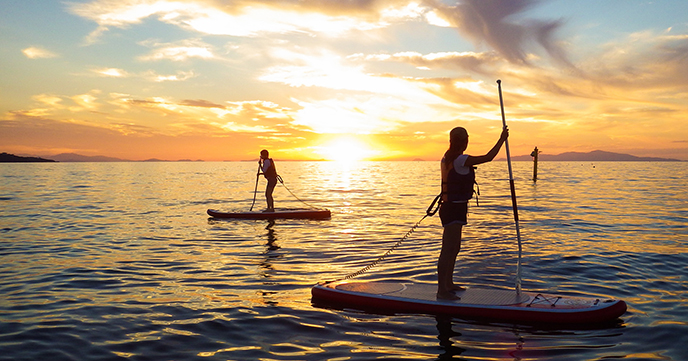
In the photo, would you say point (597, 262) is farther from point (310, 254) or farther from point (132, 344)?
point (132, 344)

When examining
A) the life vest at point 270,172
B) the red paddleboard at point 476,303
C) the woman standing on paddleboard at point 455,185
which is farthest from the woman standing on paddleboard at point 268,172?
the woman standing on paddleboard at point 455,185

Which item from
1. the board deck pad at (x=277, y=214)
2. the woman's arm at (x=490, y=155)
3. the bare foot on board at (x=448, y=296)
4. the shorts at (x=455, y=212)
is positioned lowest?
the bare foot on board at (x=448, y=296)

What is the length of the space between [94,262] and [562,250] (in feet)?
44.4

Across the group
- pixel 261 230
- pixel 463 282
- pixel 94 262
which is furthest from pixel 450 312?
pixel 261 230

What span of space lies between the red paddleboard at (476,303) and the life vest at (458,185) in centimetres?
185

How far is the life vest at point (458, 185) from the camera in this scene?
748cm

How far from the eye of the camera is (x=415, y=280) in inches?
419

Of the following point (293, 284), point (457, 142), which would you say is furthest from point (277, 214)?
point (457, 142)

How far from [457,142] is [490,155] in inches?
29.6

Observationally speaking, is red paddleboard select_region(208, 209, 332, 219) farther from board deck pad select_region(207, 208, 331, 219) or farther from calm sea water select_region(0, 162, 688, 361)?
calm sea water select_region(0, 162, 688, 361)

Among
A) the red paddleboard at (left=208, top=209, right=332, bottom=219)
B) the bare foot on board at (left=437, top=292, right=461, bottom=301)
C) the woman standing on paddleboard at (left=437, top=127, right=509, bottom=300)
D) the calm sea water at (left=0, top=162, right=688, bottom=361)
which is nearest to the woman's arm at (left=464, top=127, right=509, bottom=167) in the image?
the woman standing on paddleboard at (left=437, top=127, right=509, bottom=300)

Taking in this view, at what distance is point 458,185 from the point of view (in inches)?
297

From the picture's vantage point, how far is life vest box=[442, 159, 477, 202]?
748 cm

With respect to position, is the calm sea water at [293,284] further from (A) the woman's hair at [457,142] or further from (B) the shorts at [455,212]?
(A) the woman's hair at [457,142]
